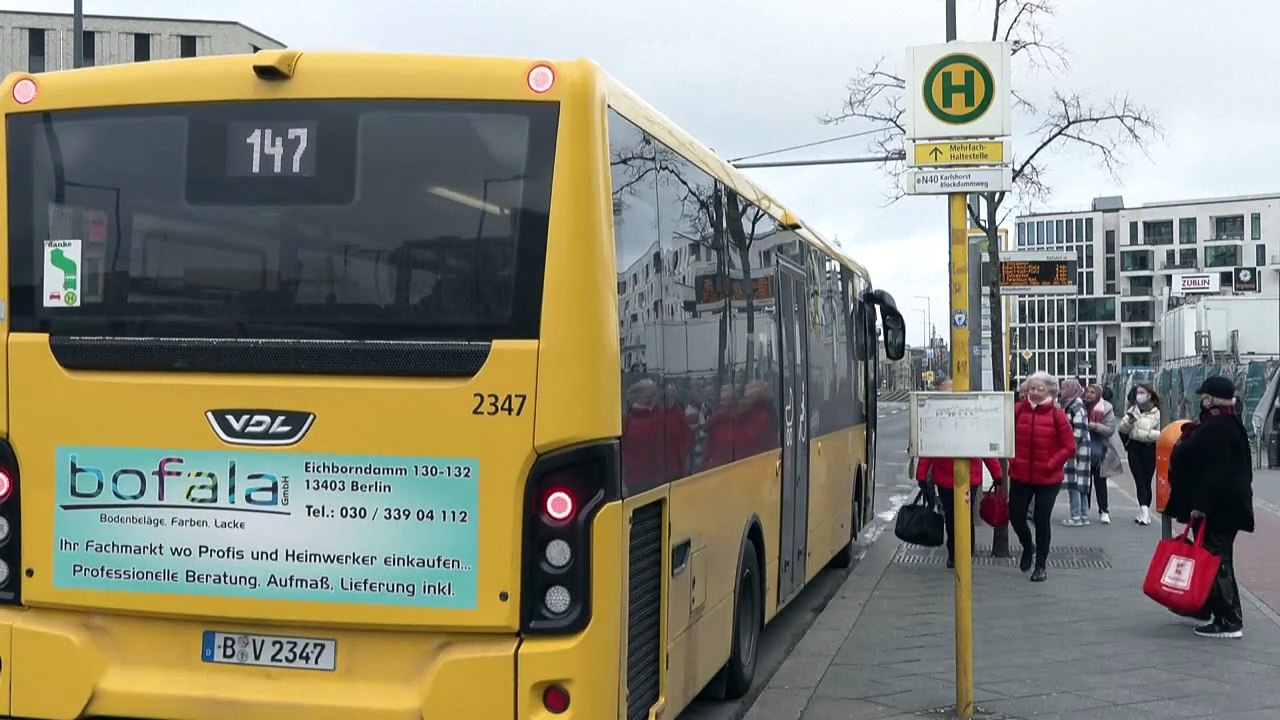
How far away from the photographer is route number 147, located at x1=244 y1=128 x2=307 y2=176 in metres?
5.09

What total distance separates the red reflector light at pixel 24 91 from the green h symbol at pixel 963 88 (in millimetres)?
4412

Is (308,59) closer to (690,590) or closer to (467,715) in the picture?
(467,715)

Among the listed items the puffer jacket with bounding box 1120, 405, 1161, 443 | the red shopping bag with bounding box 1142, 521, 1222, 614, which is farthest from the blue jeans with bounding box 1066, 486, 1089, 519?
the red shopping bag with bounding box 1142, 521, 1222, 614

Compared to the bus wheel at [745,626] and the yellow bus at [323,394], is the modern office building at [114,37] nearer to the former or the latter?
the bus wheel at [745,626]

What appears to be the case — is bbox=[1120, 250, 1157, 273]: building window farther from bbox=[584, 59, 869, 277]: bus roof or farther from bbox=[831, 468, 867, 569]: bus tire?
bbox=[584, 59, 869, 277]: bus roof

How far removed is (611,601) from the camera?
16.2 feet

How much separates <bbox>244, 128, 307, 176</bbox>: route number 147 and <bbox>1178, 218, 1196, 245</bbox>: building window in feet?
446

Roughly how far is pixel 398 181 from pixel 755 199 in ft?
12.1

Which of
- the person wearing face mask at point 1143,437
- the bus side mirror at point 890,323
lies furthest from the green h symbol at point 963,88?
the person wearing face mask at point 1143,437

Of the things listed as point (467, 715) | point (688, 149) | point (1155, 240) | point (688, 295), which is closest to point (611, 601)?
point (467, 715)

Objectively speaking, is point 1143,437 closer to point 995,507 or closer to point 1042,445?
point 995,507

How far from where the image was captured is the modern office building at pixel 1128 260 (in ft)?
419

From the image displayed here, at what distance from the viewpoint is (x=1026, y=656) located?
29.6ft

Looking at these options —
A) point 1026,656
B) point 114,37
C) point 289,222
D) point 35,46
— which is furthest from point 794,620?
point 35,46
